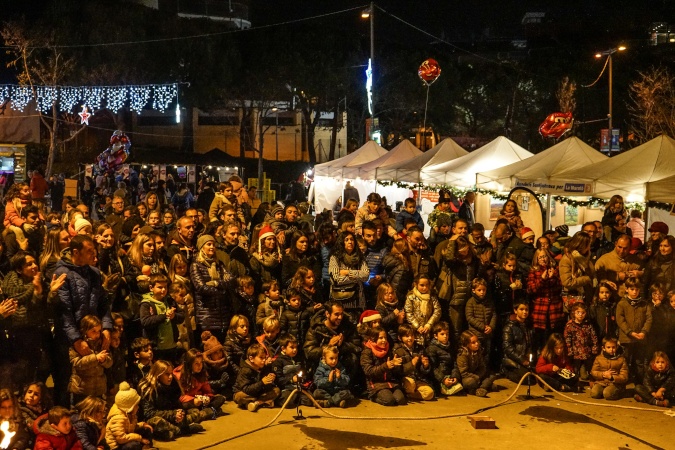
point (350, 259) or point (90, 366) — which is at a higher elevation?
point (350, 259)

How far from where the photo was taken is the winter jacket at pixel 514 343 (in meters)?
9.79

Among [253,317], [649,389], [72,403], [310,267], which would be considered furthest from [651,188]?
[72,403]

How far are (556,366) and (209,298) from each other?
13.3 ft

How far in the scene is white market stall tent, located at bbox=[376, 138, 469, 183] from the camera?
19828mm

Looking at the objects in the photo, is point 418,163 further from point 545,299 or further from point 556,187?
point 545,299

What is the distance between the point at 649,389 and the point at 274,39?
147 feet

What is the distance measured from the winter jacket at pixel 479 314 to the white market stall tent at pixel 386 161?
12.1 meters

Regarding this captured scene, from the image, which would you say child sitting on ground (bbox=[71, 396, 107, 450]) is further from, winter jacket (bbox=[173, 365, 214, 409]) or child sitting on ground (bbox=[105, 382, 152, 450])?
winter jacket (bbox=[173, 365, 214, 409])

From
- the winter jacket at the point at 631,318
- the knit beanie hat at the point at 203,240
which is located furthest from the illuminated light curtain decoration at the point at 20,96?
the winter jacket at the point at 631,318

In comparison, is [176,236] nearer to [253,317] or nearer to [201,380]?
[253,317]

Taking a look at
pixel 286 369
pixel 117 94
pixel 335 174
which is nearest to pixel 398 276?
pixel 286 369

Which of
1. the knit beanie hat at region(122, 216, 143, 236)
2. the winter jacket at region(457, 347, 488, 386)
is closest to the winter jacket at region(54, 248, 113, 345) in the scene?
the knit beanie hat at region(122, 216, 143, 236)

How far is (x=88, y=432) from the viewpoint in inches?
261

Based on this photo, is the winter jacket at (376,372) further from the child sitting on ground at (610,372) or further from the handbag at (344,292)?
the child sitting on ground at (610,372)
